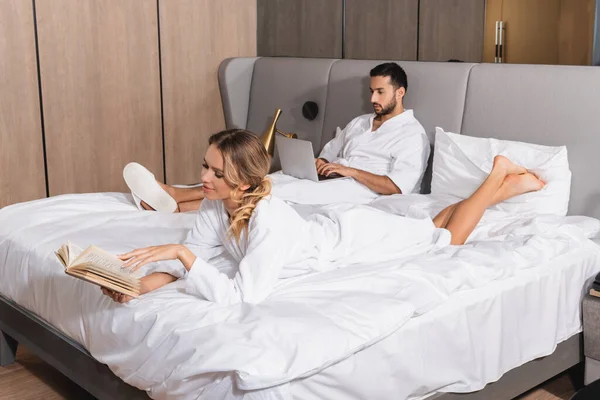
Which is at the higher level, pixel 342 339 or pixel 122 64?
pixel 122 64

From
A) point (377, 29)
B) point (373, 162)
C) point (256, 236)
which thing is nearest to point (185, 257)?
point (256, 236)

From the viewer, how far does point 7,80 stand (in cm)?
395

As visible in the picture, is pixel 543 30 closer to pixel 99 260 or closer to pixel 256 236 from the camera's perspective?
pixel 256 236

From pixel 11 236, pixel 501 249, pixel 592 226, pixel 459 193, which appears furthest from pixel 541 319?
pixel 11 236

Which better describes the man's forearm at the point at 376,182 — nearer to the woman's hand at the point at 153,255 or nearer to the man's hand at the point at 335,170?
the man's hand at the point at 335,170

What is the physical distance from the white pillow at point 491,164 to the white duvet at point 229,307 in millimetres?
81

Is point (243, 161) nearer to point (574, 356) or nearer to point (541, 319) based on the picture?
point (541, 319)

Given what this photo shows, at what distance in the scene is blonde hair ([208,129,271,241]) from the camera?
2086 mm

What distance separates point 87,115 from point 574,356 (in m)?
2.90

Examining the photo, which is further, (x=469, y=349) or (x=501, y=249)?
(x=501, y=249)

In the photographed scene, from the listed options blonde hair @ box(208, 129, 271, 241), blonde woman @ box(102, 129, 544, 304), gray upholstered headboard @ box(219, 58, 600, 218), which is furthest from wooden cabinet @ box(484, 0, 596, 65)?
blonde hair @ box(208, 129, 271, 241)

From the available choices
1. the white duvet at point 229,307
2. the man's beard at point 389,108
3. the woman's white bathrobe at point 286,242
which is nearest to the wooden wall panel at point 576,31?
the man's beard at point 389,108

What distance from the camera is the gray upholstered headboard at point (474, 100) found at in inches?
117

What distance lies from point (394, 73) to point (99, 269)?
6.60 ft
